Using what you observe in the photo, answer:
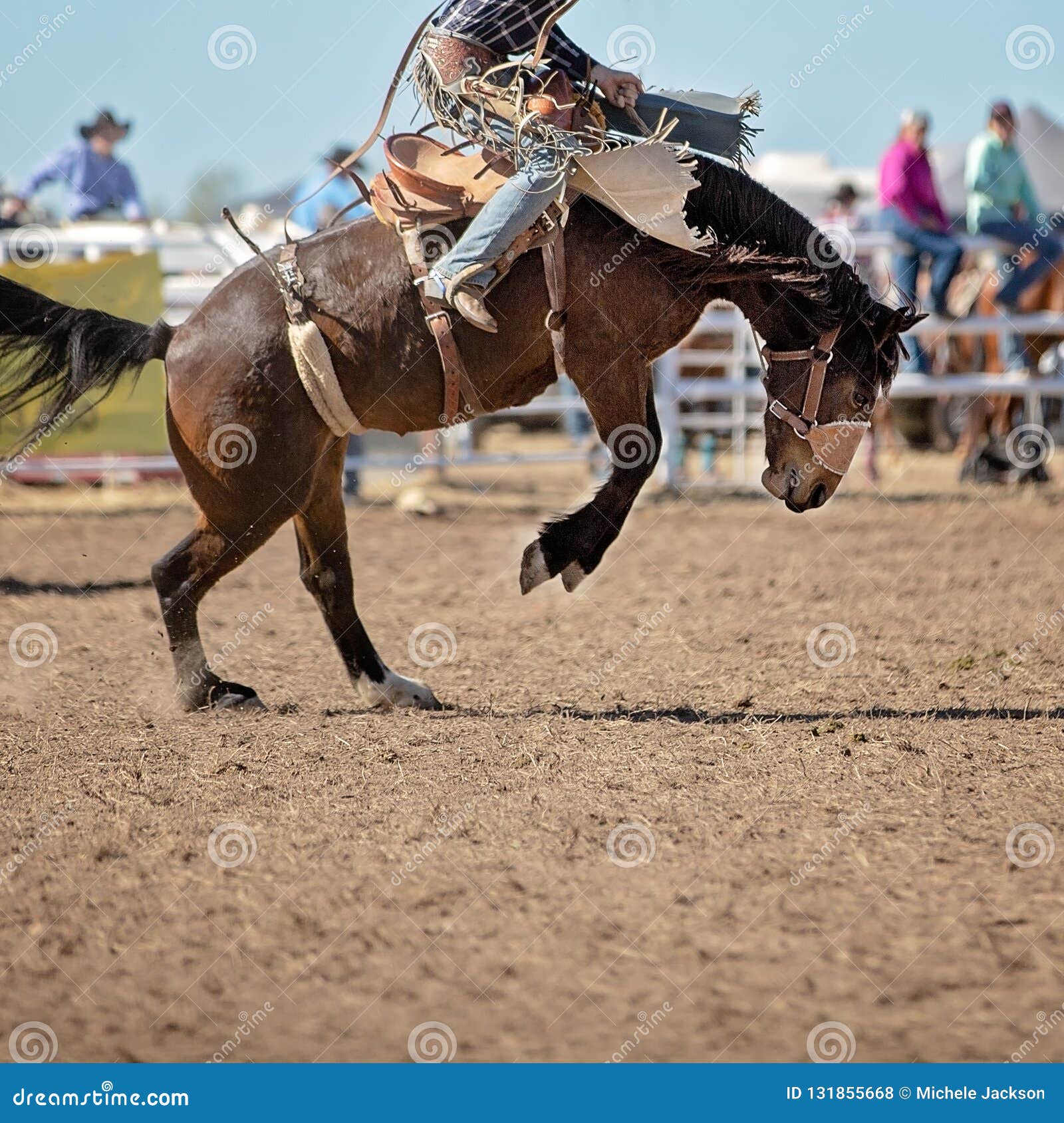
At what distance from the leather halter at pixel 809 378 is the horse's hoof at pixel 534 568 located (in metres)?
0.94

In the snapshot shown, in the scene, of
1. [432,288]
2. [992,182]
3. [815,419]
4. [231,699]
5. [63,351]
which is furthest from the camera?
[992,182]

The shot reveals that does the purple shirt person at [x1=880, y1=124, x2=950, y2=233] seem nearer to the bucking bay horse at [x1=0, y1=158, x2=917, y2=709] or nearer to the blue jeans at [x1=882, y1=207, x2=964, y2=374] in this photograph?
the blue jeans at [x1=882, y1=207, x2=964, y2=374]

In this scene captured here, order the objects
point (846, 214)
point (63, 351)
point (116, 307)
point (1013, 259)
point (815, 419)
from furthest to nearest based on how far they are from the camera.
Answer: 1. point (846, 214)
2. point (1013, 259)
3. point (116, 307)
4. point (63, 351)
5. point (815, 419)

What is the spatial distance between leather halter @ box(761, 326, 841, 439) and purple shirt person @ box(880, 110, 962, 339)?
23.0 feet

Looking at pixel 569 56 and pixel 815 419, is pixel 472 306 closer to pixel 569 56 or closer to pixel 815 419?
pixel 569 56

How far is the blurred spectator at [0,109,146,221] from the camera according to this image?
10.8m

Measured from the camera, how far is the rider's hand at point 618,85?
4426mm

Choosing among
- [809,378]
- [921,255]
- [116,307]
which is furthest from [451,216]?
[921,255]

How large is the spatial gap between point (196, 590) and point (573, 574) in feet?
4.66

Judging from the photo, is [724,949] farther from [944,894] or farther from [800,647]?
[800,647]

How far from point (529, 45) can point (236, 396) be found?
1567 mm

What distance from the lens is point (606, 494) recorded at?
14.6ft
